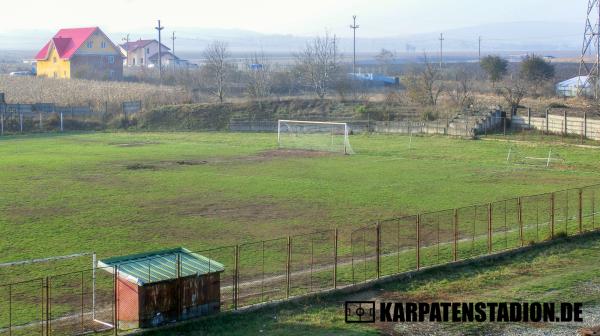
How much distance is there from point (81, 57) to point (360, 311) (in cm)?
9099

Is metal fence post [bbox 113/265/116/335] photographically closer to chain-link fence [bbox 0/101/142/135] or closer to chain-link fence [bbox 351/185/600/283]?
chain-link fence [bbox 351/185/600/283]

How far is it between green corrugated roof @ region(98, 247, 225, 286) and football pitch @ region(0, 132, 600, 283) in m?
4.85

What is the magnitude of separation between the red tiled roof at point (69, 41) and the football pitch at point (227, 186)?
4923 cm

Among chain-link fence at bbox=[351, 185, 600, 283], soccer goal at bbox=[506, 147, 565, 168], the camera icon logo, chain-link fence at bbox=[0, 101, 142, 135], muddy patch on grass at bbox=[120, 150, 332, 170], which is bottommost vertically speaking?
the camera icon logo

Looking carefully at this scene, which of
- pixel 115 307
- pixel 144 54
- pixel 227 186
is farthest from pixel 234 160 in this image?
pixel 144 54

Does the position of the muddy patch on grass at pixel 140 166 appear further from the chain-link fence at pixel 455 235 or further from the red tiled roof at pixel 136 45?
the red tiled roof at pixel 136 45

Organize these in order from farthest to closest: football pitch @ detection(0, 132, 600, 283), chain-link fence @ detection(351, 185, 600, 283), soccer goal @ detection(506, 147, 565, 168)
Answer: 1. soccer goal @ detection(506, 147, 565, 168)
2. football pitch @ detection(0, 132, 600, 283)
3. chain-link fence @ detection(351, 185, 600, 283)

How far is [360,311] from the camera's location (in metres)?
15.7

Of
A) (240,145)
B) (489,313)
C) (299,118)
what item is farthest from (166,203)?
(299,118)

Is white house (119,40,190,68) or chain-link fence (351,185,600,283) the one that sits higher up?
white house (119,40,190,68)

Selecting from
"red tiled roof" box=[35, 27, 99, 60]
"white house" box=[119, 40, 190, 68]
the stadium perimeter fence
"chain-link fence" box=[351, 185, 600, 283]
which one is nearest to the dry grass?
"red tiled roof" box=[35, 27, 99, 60]

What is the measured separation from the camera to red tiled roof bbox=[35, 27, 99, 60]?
100438 millimetres

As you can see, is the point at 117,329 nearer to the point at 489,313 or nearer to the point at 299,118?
the point at 489,313

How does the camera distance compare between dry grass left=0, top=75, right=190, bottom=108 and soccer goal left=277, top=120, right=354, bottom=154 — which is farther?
dry grass left=0, top=75, right=190, bottom=108
